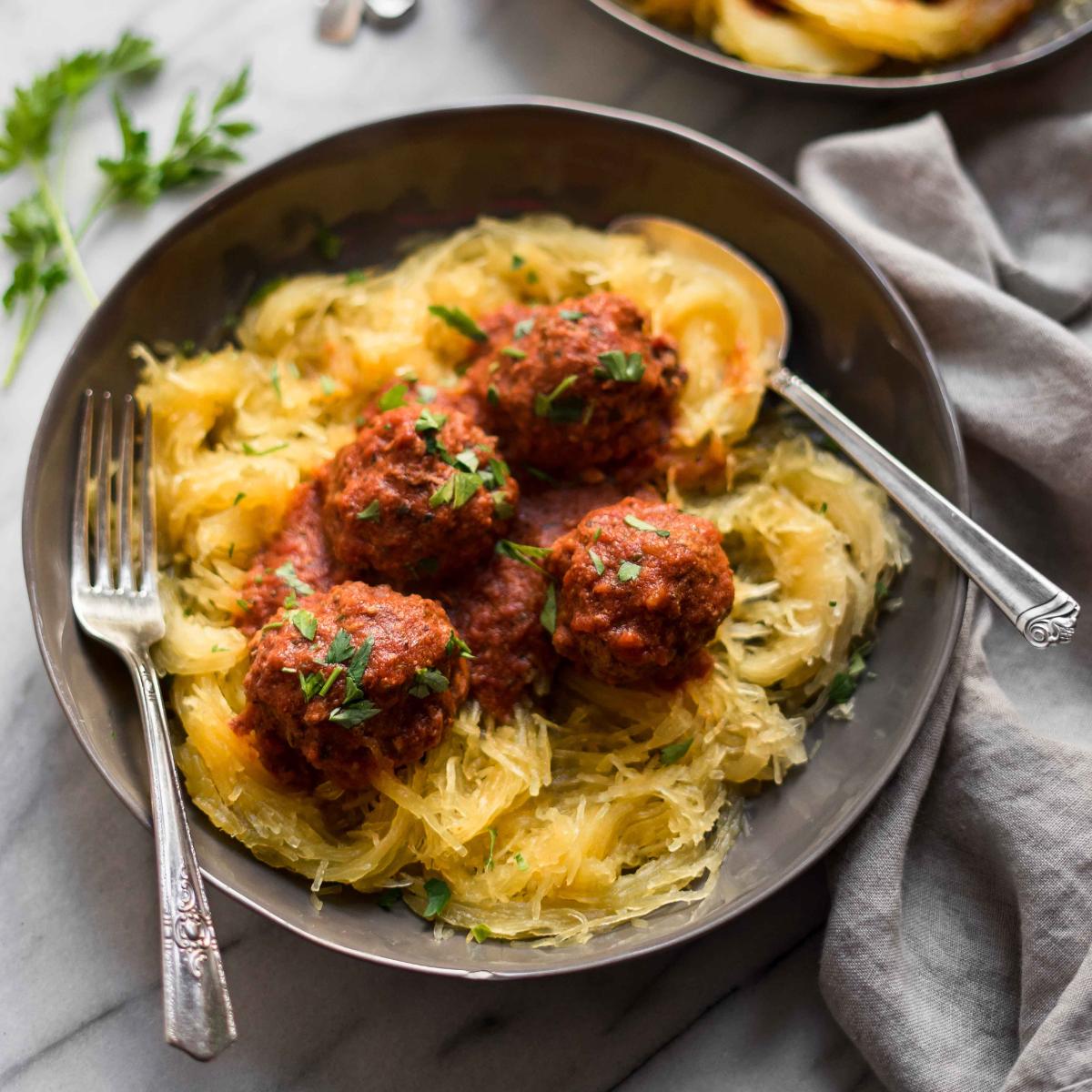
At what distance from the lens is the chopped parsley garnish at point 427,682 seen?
378cm

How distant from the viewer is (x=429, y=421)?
409 cm

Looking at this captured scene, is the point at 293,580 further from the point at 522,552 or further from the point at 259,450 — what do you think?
the point at 522,552

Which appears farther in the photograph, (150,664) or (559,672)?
(559,672)

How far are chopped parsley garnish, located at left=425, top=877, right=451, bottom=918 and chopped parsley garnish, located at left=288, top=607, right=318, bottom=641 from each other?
1.00 meters

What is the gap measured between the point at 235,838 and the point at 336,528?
116cm

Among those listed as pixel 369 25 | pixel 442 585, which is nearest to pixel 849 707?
pixel 442 585

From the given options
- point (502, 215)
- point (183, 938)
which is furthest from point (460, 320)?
point (183, 938)

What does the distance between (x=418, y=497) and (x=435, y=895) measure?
4.61 feet

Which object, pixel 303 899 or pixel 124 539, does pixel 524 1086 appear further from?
pixel 124 539

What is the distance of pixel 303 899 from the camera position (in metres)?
4.01

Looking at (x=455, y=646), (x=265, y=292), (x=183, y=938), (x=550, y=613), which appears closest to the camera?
(x=183, y=938)

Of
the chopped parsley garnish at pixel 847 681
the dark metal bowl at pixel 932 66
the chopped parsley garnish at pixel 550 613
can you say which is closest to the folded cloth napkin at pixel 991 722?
the dark metal bowl at pixel 932 66

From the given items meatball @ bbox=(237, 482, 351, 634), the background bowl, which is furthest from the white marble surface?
meatball @ bbox=(237, 482, 351, 634)

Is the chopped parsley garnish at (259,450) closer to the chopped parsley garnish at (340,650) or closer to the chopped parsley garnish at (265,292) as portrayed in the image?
the chopped parsley garnish at (265,292)
